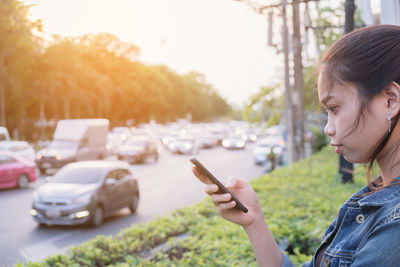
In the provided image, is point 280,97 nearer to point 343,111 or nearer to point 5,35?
point 5,35

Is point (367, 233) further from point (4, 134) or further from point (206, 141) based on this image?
point (206, 141)

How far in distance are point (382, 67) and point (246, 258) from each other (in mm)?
2470

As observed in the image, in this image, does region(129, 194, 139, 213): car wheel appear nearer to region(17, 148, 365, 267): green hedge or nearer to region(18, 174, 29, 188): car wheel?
region(18, 174, 29, 188): car wheel

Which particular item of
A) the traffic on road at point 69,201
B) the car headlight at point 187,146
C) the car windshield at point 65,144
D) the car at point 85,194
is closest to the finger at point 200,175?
the traffic on road at point 69,201

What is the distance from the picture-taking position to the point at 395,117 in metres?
1.12

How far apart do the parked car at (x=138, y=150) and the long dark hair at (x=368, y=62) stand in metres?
23.4

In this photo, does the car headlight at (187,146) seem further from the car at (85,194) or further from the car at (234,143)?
the car at (85,194)

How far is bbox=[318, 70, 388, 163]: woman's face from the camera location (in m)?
1.14

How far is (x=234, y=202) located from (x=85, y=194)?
827 centimetres

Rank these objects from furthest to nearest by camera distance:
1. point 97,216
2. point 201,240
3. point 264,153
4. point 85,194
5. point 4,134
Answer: point 264,153 < point 97,216 < point 85,194 < point 201,240 < point 4,134

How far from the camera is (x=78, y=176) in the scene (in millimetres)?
9891

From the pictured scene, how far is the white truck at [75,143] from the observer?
14.5 m

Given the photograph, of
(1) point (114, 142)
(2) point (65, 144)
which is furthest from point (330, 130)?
(1) point (114, 142)

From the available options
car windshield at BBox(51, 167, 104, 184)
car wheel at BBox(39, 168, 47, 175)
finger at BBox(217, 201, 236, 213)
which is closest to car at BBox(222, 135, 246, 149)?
car wheel at BBox(39, 168, 47, 175)
